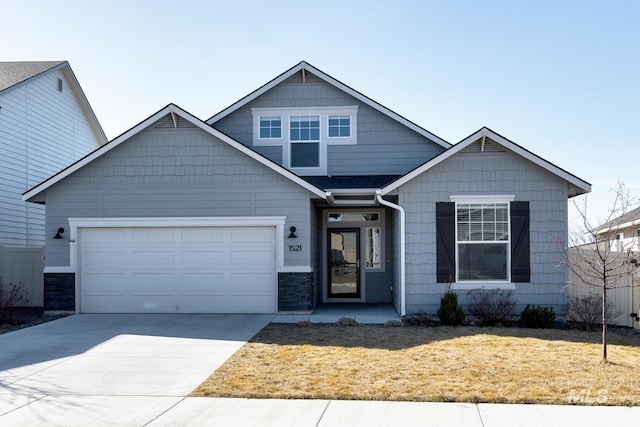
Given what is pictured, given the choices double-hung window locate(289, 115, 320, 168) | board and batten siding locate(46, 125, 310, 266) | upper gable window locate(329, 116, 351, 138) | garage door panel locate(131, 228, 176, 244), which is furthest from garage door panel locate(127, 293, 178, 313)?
upper gable window locate(329, 116, 351, 138)

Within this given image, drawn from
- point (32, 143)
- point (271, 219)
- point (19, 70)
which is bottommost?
point (271, 219)

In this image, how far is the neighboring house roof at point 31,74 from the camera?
17750mm

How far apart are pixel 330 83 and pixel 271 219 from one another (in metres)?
5.01

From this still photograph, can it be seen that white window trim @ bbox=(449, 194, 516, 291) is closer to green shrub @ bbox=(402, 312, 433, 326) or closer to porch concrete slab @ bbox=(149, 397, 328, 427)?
green shrub @ bbox=(402, 312, 433, 326)

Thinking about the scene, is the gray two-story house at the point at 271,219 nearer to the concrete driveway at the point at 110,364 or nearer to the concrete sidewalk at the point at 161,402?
the concrete driveway at the point at 110,364

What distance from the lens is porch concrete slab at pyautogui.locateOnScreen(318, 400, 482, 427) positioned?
5590 millimetres

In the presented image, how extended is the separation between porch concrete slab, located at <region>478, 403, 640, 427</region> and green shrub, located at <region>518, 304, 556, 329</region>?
18.3 ft

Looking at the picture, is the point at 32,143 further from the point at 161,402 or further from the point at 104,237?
the point at 161,402

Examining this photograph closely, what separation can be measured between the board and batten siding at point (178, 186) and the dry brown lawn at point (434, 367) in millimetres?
3511

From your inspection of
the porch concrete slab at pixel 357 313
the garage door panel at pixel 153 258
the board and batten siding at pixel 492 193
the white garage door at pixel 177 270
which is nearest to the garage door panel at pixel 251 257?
the white garage door at pixel 177 270

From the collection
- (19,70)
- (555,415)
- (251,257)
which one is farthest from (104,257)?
(555,415)

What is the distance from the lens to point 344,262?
1596 centimetres

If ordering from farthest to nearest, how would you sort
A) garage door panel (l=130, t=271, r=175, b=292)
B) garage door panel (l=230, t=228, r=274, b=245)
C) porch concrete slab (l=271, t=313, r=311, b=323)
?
1. garage door panel (l=130, t=271, r=175, b=292)
2. garage door panel (l=230, t=228, r=274, b=245)
3. porch concrete slab (l=271, t=313, r=311, b=323)

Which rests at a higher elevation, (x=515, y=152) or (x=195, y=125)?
(x=195, y=125)
